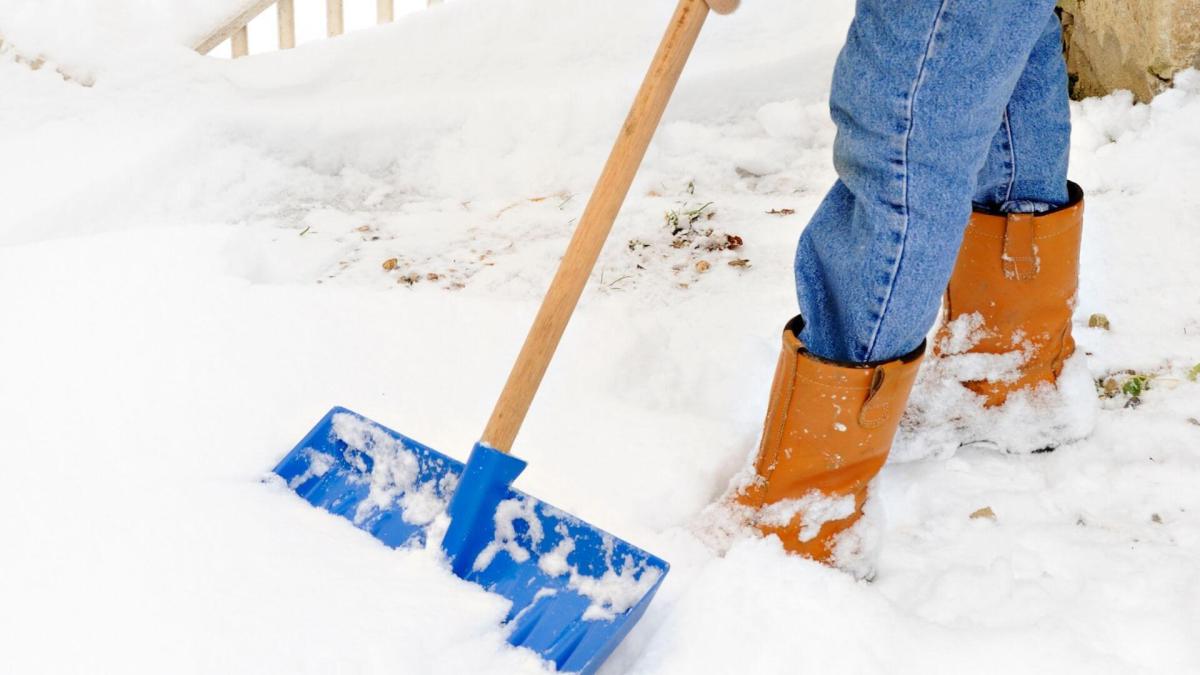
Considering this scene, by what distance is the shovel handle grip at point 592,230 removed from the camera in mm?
1324

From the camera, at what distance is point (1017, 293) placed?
1.62 meters

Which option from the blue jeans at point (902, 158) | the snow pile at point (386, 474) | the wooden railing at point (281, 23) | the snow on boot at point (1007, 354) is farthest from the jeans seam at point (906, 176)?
the wooden railing at point (281, 23)

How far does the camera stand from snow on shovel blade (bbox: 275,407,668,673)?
1.23 m

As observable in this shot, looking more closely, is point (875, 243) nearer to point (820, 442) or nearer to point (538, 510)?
point (820, 442)

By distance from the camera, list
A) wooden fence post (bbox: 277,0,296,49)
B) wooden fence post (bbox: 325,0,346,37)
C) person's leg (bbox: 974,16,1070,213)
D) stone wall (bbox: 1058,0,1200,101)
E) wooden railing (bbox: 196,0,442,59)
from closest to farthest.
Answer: person's leg (bbox: 974,16,1070,213) < stone wall (bbox: 1058,0,1200,101) < wooden railing (bbox: 196,0,442,59) < wooden fence post (bbox: 277,0,296,49) < wooden fence post (bbox: 325,0,346,37)

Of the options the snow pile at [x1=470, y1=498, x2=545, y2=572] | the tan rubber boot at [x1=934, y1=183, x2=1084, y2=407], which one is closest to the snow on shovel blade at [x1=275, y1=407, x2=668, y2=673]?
the snow pile at [x1=470, y1=498, x2=545, y2=572]

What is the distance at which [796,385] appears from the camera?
1.37m

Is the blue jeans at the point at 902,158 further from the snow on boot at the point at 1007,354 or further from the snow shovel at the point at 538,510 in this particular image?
the snow on boot at the point at 1007,354

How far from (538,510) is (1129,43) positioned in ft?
6.94

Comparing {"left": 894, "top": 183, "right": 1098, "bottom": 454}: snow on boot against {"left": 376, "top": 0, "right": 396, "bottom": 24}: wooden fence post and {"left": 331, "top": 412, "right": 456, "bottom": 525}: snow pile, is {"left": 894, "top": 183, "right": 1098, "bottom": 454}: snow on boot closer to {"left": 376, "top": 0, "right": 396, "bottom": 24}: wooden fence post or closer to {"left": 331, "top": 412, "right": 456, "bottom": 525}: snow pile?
{"left": 331, "top": 412, "right": 456, "bottom": 525}: snow pile

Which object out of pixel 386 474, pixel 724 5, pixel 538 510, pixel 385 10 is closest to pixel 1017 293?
pixel 724 5

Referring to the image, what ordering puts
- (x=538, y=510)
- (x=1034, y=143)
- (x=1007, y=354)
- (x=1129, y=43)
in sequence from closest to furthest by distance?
(x=538, y=510), (x=1034, y=143), (x=1007, y=354), (x=1129, y=43)

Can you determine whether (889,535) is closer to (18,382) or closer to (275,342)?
(275,342)

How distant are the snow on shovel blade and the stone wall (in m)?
2.04
